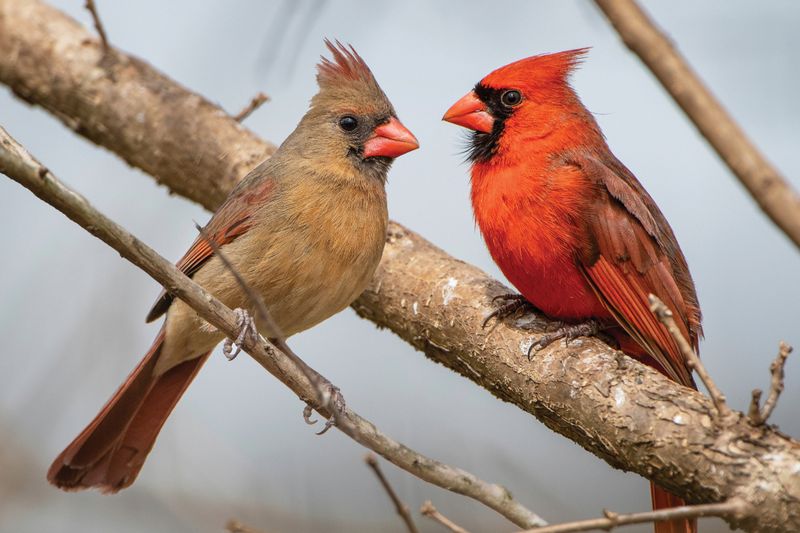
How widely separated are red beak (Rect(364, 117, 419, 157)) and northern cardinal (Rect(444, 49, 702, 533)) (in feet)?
1.02

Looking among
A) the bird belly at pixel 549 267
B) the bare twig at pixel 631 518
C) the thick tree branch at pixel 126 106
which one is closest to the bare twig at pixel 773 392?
the bare twig at pixel 631 518

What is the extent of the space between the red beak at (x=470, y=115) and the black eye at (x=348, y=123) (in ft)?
1.16

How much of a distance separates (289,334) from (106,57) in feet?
6.24

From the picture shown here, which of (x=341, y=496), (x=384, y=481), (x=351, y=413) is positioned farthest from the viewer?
(x=341, y=496)

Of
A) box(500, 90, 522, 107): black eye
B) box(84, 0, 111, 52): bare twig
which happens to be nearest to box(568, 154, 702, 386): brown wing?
box(500, 90, 522, 107): black eye

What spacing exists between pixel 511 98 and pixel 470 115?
0.55ft

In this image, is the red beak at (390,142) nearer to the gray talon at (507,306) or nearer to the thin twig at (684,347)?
the gray talon at (507,306)

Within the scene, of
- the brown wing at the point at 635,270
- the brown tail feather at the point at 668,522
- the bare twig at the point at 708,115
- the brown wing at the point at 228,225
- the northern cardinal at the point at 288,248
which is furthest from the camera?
the brown wing at the point at 228,225

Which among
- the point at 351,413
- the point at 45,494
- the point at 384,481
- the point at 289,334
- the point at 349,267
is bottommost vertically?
the point at 45,494

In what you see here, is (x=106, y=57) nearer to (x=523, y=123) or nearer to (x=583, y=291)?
(x=523, y=123)

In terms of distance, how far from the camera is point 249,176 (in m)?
3.71

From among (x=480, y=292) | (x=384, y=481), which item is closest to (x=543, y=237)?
(x=480, y=292)

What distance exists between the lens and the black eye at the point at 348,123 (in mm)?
3668

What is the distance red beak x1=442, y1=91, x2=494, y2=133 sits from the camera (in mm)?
3527
